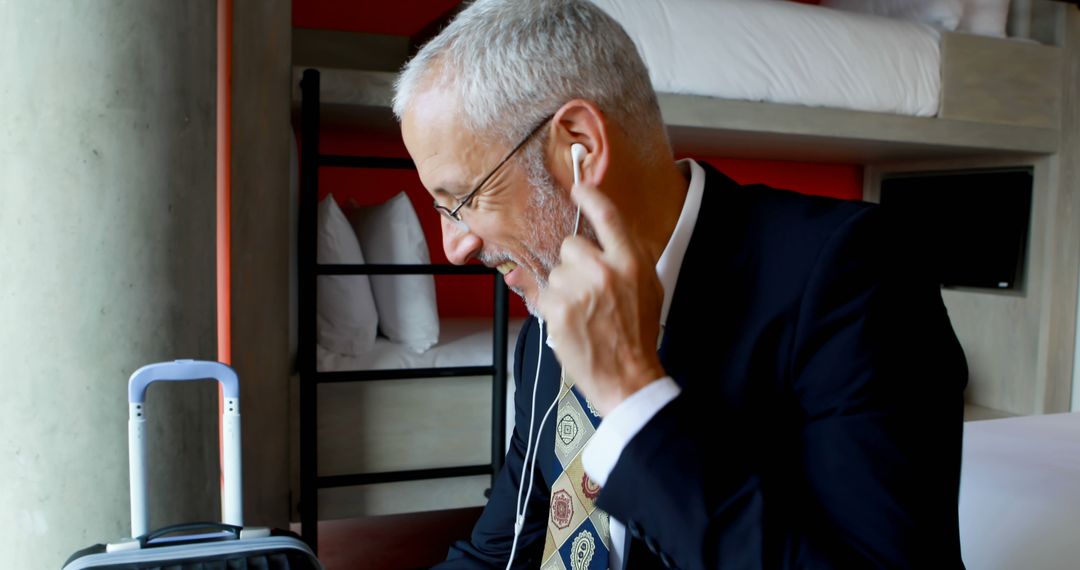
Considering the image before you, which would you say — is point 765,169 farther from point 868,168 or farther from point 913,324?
point 913,324

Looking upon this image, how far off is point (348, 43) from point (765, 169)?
2055 mm

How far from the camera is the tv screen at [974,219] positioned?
11.9 ft

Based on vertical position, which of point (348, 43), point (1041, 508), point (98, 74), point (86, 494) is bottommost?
point (86, 494)

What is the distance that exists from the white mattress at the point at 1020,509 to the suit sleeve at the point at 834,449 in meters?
0.60

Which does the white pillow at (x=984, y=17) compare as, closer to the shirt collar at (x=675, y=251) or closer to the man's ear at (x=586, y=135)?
the shirt collar at (x=675, y=251)

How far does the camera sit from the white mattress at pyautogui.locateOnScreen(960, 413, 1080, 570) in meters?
1.41

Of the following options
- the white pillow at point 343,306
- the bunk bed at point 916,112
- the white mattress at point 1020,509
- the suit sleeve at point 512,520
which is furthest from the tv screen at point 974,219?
the suit sleeve at point 512,520

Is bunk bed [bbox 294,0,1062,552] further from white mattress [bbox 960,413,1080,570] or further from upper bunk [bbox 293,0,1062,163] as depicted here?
white mattress [bbox 960,413,1080,570]

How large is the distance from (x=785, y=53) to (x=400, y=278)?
1.41 meters

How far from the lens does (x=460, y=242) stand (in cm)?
111

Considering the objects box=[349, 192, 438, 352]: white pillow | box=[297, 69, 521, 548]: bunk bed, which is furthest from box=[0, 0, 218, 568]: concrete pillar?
box=[349, 192, 438, 352]: white pillow

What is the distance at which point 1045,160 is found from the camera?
3449 millimetres

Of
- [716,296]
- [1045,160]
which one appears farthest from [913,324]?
[1045,160]

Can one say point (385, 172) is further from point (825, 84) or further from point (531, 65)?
point (531, 65)
